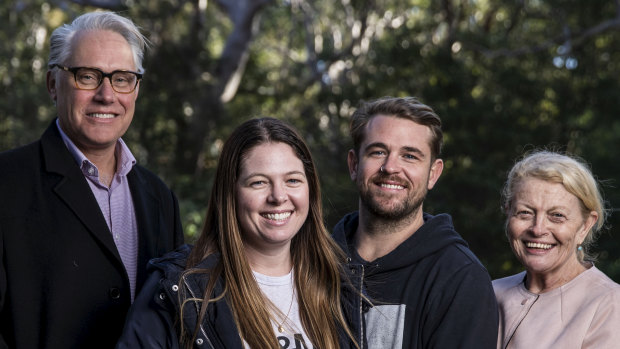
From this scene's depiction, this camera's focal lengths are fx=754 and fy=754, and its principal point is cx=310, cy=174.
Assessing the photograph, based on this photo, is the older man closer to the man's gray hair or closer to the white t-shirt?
the man's gray hair

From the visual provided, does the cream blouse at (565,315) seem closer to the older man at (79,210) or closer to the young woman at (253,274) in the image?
the young woman at (253,274)

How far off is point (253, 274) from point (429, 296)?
841 mm

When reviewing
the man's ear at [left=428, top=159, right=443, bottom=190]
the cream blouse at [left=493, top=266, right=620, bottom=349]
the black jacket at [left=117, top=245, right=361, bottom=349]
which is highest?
the man's ear at [left=428, top=159, right=443, bottom=190]

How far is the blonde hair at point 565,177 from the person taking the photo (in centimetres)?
374

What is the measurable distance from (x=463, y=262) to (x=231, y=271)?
3.73 ft

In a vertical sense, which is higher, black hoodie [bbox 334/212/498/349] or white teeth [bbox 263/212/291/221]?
white teeth [bbox 263/212/291/221]

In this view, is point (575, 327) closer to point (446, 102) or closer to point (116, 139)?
point (116, 139)

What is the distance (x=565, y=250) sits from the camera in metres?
3.74

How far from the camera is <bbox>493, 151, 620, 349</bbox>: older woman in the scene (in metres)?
3.59

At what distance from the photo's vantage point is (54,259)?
129 inches

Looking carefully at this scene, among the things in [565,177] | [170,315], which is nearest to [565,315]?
[565,177]

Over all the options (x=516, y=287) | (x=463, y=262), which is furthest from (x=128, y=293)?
(x=516, y=287)

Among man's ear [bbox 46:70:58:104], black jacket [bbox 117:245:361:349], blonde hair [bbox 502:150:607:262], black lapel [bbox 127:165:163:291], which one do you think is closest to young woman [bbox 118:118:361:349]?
black jacket [bbox 117:245:361:349]

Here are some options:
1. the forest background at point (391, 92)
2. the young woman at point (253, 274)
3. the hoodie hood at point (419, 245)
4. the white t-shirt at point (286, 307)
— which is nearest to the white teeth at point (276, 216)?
the young woman at point (253, 274)
